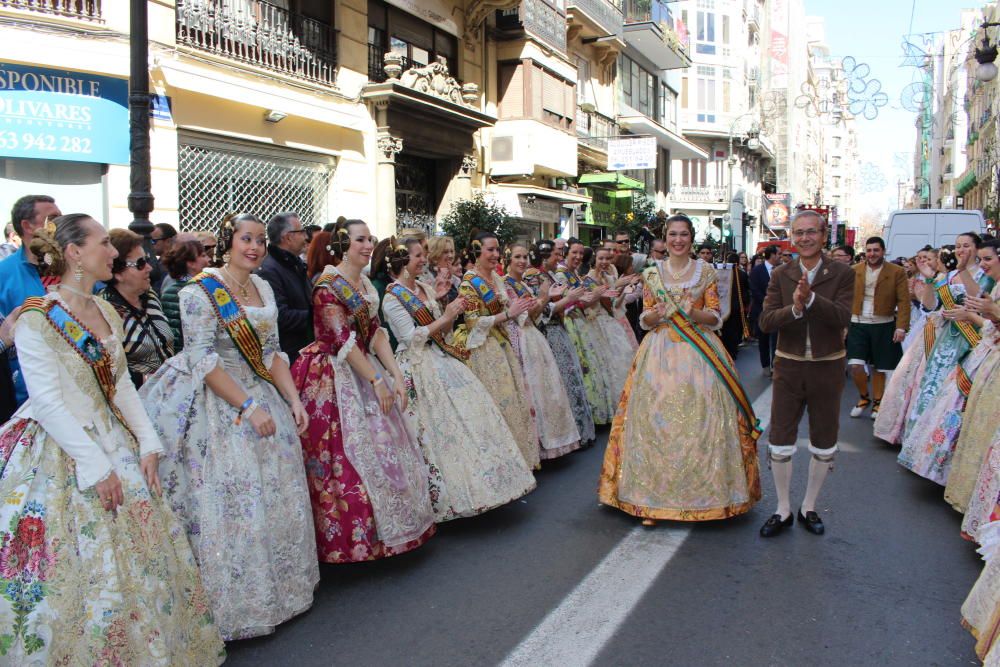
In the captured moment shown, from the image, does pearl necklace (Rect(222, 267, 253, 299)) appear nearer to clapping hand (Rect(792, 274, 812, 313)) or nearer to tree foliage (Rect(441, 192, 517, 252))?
clapping hand (Rect(792, 274, 812, 313))

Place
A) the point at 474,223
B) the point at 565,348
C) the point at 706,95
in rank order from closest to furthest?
1. the point at 565,348
2. the point at 474,223
3. the point at 706,95

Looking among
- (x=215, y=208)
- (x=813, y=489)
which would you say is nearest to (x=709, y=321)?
(x=813, y=489)

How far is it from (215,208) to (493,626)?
10.2m

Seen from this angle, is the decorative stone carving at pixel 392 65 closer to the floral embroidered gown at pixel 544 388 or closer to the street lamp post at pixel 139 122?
the floral embroidered gown at pixel 544 388

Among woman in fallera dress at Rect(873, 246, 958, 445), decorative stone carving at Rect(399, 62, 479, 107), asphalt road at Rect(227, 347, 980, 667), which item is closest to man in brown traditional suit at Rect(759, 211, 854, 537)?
asphalt road at Rect(227, 347, 980, 667)

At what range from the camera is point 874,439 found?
26.2ft

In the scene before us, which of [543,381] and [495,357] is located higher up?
[495,357]

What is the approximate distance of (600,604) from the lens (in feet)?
13.3

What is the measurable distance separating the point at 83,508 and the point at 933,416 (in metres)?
5.69

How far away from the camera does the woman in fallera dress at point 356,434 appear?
4.36 meters

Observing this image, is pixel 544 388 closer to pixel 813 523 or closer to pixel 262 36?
pixel 813 523

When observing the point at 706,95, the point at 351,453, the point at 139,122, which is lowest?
the point at 351,453

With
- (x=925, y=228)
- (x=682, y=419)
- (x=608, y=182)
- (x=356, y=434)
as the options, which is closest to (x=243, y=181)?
(x=356, y=434)

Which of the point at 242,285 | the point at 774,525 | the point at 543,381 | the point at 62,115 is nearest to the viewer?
the point at 242,285
